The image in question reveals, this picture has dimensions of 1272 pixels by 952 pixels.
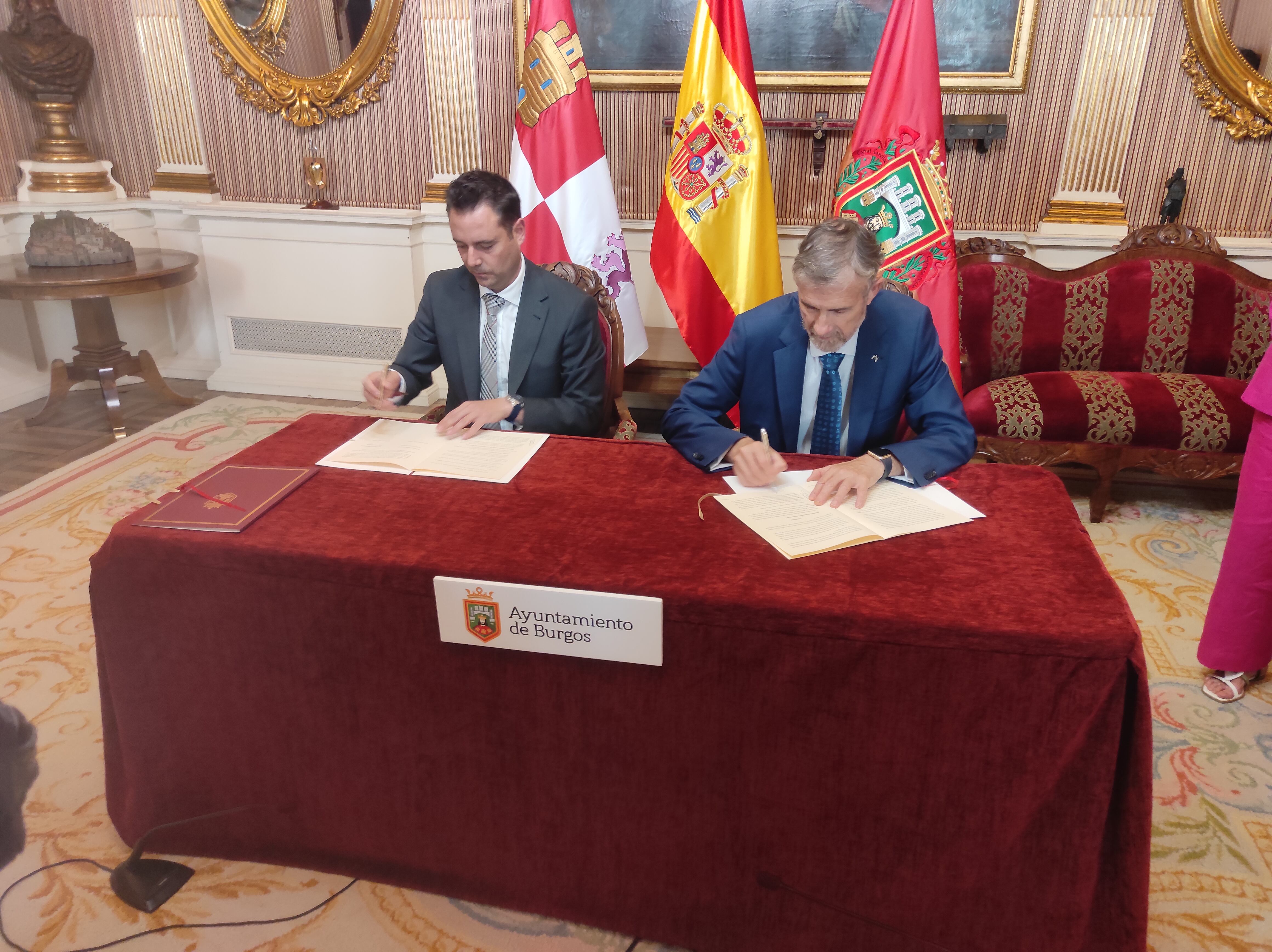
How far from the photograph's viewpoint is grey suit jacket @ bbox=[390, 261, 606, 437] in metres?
2.21

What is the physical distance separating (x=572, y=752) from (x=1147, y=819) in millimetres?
854

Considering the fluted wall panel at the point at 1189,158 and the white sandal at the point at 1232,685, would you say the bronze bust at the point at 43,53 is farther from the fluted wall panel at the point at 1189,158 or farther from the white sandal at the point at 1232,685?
the white sandal at the point at 1232,685

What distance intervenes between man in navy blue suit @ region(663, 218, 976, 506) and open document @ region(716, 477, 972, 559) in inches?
1.8

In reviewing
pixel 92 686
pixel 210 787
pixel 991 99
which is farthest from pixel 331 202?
pixel 210 787

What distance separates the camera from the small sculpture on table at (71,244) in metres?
3.74

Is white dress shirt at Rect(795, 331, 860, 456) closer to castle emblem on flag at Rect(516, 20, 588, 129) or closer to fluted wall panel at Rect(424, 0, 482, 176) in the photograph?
castle emblem on flag at Rect(516, 20, 588, 129)

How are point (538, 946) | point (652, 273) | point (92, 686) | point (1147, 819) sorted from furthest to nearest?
point (652, 273) < point (92, 686) < point (538, 946) < point (1147, 819)

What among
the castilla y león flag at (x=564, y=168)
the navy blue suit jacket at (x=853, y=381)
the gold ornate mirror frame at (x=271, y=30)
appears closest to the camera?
the navy blue suit jacket at (x=853, y=381)

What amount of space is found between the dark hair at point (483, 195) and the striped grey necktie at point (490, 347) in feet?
0.74

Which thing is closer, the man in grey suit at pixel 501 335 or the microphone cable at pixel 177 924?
the microphone cable at pixel 177 924

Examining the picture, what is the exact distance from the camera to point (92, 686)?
224 cm

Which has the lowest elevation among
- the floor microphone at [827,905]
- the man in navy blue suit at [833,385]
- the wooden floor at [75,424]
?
the wooden floor at [75,424]

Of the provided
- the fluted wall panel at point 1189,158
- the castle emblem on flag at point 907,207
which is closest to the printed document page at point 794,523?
the castle emblem on flag at point 907,207

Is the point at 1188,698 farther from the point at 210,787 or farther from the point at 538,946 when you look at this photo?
the point at 210,787
